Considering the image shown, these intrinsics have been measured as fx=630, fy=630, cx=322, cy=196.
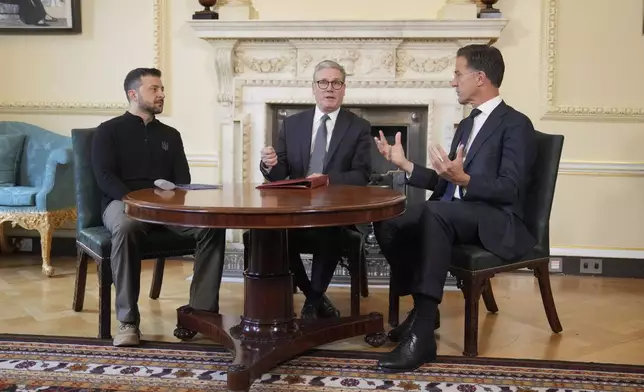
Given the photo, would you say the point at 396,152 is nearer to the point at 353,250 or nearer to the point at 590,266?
the point at 353,250

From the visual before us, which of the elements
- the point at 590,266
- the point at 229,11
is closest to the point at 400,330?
the point at 590,266

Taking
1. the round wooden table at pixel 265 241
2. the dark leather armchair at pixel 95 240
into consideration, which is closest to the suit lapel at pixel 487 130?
the round wooden table at pixel 265 241

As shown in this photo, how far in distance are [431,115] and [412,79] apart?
26 cm

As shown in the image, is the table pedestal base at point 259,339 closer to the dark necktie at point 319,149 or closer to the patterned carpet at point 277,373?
the patterned carpet at point 277,373

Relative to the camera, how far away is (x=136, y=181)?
278 cm

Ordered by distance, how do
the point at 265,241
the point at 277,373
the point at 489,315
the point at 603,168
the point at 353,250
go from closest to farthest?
the point at 277,373 → the point at 265,241 → the point at 353,250 → the point at 489,315 → the point at 603,168

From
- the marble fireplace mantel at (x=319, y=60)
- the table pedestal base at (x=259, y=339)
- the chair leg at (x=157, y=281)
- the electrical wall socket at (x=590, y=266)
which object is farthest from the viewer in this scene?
the electrical wall socket at (x=590, y=266)

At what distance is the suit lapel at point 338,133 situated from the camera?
9.54 feet

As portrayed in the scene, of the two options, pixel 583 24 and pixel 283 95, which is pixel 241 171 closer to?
pixel 283 95

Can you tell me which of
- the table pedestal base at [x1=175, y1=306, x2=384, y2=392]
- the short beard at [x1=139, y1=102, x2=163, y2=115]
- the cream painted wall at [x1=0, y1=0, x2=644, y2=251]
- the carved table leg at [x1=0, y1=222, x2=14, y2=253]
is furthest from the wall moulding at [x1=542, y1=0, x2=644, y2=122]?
the carved table leg at [x1=0, y1=222, x2=14, y2=253]

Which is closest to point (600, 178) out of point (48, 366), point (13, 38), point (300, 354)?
point (300, 354)

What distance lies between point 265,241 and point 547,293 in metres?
1.26

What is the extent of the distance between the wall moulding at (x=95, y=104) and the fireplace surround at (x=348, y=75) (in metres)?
0.35

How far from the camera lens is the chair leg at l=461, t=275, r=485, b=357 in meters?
2.36
